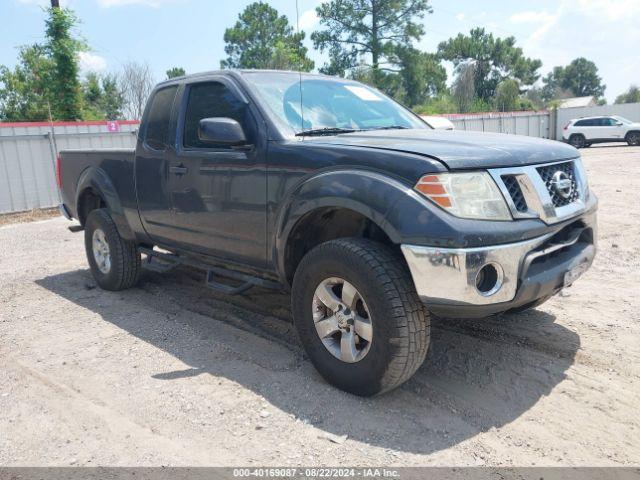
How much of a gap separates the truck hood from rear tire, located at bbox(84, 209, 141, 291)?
279cm

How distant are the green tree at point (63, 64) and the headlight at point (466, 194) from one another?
60.7 ft

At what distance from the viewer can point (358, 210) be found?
3.05 meters

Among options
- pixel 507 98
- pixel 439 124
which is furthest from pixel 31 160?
pixel 507 98

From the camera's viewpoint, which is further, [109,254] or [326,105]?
[109,254]

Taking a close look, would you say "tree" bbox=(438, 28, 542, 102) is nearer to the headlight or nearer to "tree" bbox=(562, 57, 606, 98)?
"tree" bbox=(562, 57, 606, 98)

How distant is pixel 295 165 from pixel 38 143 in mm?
10869

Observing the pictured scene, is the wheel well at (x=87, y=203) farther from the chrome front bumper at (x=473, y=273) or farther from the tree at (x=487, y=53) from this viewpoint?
the tree at (x=487, y=53)

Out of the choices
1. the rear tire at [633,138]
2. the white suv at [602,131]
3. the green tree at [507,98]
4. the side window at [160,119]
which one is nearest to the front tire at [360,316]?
the side window at [160,119]

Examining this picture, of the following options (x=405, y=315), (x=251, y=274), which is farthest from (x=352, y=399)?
(x=251, y=274)

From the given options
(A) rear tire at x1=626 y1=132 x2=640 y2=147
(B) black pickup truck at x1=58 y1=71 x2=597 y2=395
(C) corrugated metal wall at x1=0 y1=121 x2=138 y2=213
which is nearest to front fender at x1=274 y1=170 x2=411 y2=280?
(B) black pickup truck at x1=58 y1=71 x2=597 y2=395

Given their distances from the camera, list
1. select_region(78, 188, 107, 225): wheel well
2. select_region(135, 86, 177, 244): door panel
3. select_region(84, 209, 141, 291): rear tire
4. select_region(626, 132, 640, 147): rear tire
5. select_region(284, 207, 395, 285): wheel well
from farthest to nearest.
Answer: select_region(626, 132, 640, 147): rear tire, select_region(78, 188, 107, 225): wheel well, select_region(84, 209, 141, 291): rear tire, select_region(135, 86, 177, 244): door panel, select_region(284, 207, 395, 285): wheel well

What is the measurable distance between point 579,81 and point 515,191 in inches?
4237

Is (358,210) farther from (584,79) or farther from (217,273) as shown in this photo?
(584,79)

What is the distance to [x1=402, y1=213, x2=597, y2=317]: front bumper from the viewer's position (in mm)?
2730
